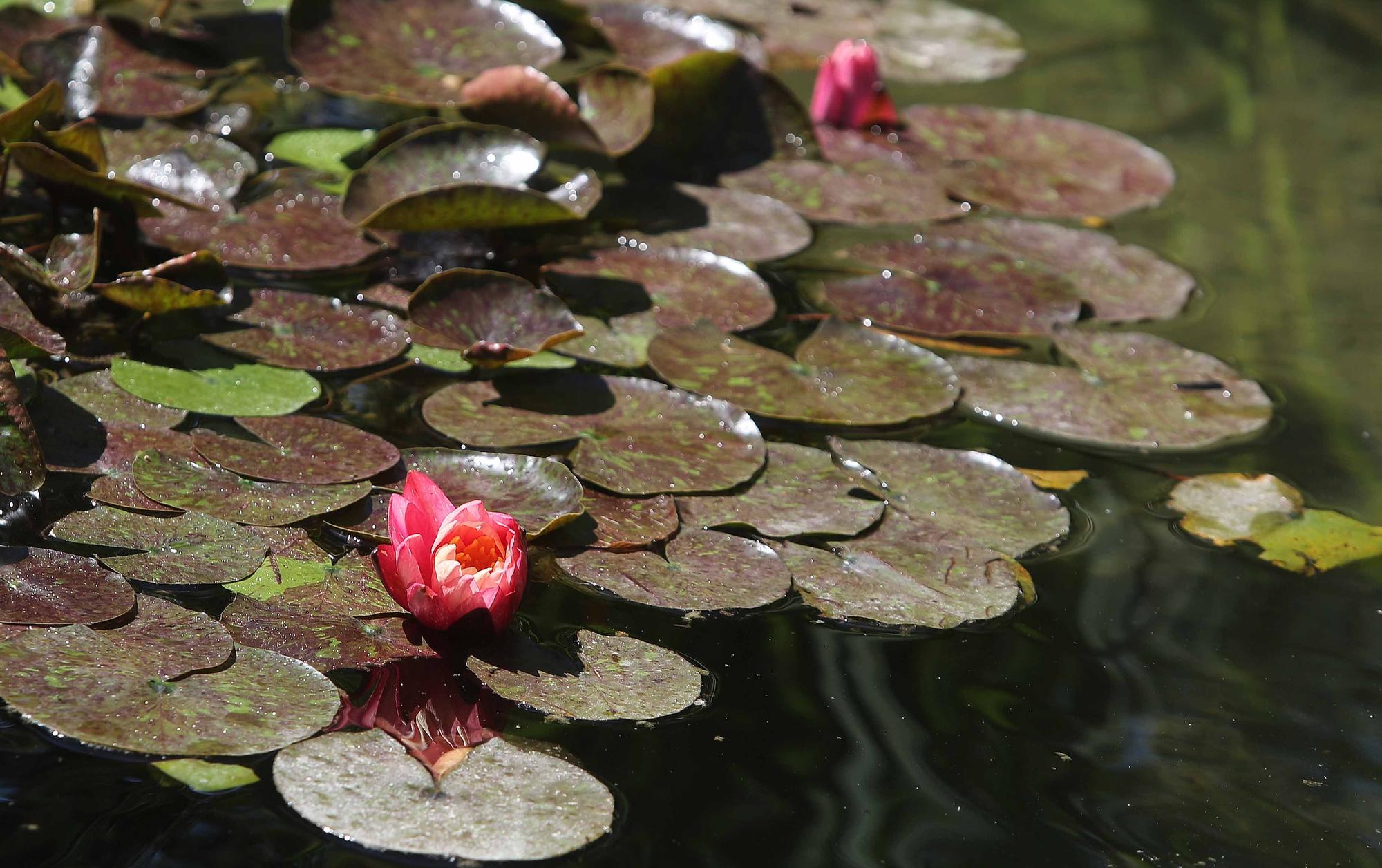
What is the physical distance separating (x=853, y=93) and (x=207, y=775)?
2.23 metres

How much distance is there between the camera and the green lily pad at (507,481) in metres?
1.49

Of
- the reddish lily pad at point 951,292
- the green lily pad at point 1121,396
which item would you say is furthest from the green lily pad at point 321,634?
the reddish lily pad at point 951,292

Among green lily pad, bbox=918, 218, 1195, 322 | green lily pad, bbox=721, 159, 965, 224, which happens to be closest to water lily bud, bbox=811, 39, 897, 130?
green lily pad, bbox=721, 159, 965, 224

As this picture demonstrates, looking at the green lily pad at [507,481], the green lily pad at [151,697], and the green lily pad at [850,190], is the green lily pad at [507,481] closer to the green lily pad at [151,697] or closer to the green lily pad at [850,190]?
the green lily pad at [151,697]

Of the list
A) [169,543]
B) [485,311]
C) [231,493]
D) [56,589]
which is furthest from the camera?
[485,311]

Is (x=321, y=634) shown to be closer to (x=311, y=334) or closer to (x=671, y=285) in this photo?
(x=311, y=334)

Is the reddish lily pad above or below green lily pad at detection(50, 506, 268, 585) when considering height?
below

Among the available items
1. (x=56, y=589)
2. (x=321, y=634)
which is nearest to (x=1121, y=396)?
(x=321, y=634)

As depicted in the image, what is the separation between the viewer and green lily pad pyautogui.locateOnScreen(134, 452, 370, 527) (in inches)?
55.8

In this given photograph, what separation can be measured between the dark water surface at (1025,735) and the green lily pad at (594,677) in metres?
0.02

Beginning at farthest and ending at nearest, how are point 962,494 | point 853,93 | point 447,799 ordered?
point 853,93 < point 962,494 < point 447,799

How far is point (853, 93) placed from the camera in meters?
2.88

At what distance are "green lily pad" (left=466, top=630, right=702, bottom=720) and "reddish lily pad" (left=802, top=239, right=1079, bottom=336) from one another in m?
0.99

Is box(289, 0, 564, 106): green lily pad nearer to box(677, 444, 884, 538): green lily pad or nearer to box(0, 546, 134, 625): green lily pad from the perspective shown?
box(677, 444, 884, 538): green lily pad
